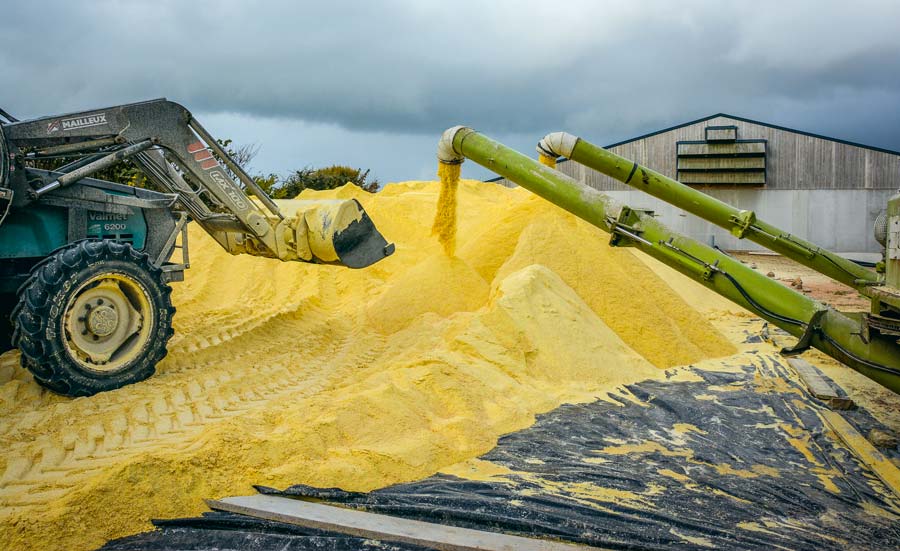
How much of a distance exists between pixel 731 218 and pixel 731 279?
1421 mm

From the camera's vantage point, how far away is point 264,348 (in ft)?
26.2

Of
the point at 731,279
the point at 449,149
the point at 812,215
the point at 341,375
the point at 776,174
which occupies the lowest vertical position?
the point at 341,375

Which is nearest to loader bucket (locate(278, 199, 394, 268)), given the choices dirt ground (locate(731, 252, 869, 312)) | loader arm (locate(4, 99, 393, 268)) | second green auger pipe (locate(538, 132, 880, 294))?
loader arm (locate(4, 99, 393, 268))

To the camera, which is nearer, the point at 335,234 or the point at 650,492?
the point at 650,492

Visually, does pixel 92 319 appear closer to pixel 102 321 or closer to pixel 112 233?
pixel 102 321

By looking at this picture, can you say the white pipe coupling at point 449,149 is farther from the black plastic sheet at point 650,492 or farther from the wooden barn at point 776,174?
the wooden barn at point 776,174

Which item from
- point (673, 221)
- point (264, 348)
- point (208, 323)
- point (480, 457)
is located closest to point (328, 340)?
point (264, 348)

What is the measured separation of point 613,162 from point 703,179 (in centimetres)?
1672

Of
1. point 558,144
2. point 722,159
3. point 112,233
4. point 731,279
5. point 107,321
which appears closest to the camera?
point 731,279

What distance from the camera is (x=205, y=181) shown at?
24.5 ft

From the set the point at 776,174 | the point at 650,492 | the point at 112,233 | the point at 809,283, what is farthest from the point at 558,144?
the point at 776,174

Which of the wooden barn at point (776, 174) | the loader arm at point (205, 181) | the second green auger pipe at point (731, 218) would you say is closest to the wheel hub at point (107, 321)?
the loader arm at point (205, 181)

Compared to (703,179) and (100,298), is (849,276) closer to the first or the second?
(100,298)

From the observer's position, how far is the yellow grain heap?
4.10 m
